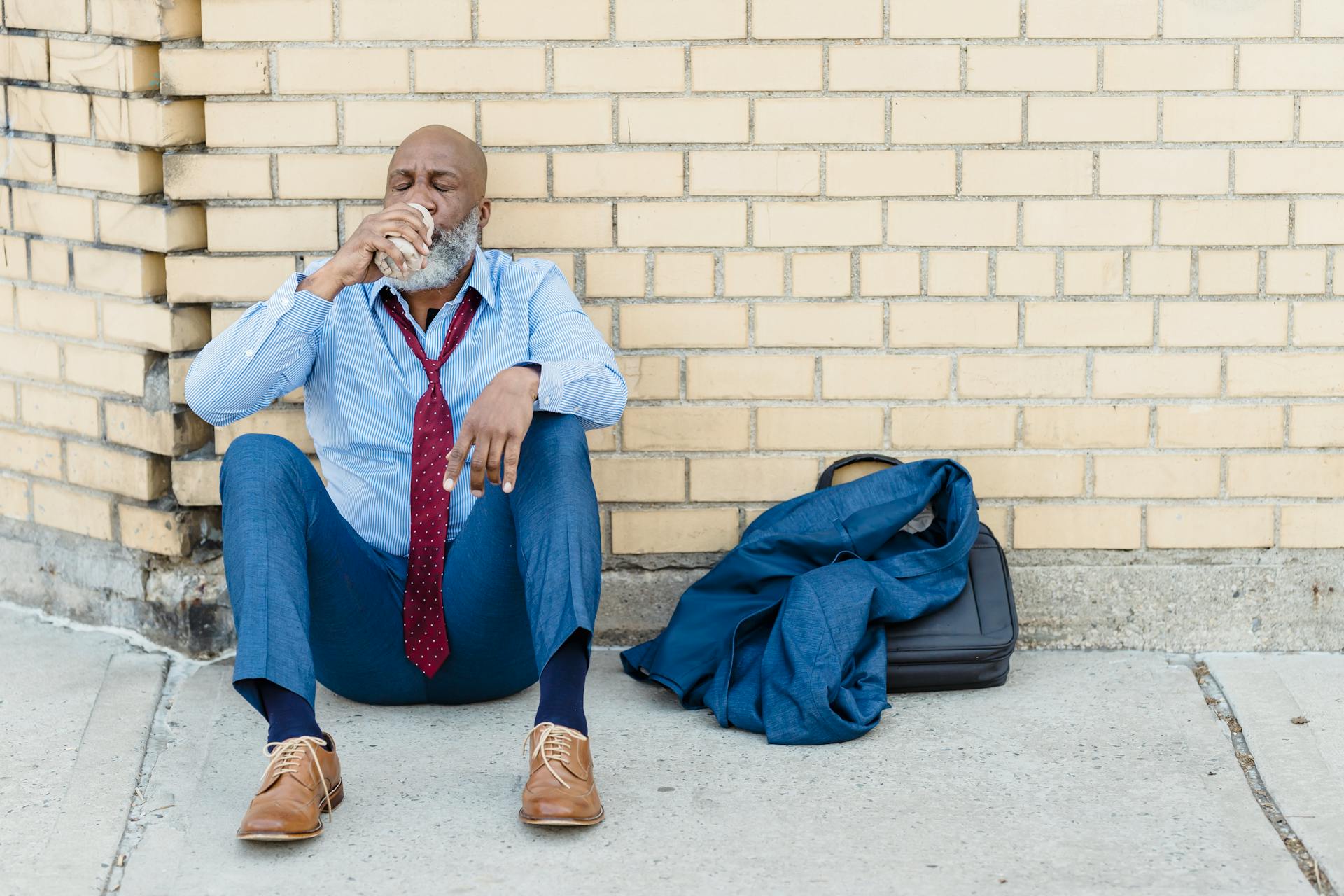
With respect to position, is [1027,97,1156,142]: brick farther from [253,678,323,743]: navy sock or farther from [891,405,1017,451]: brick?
[253,678,323,743]: navy sock

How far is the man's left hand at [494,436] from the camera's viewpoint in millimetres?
2807

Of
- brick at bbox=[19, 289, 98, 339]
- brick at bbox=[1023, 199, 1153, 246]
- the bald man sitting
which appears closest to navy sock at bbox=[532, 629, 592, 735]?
the bald man sitting

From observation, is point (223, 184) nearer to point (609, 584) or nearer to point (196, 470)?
point (196, 470)

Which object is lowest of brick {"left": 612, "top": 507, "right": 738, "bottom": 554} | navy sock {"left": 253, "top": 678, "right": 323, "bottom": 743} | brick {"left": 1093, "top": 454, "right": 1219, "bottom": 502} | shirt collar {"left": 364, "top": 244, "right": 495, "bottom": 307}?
navy sock {"left": 253, "top": 678, "right": 323, "bottom": 743}

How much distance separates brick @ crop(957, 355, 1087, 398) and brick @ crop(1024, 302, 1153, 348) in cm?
5

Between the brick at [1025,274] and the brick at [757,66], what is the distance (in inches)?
24.3

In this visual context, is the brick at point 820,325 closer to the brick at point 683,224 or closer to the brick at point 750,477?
the brick at point 683,224

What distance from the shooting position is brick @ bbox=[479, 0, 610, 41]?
343 centimetres

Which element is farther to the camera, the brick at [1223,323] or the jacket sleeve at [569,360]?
the brick at [1223,323]

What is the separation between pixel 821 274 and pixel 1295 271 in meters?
1.14

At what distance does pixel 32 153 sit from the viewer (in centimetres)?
365

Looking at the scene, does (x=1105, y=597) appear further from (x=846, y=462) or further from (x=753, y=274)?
(x=753, y=274)

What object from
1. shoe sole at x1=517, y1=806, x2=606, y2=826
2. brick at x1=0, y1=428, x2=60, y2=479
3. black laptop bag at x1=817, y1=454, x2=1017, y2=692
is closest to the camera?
shoe sole at x1=517, y1=806, x2=606, y2=826

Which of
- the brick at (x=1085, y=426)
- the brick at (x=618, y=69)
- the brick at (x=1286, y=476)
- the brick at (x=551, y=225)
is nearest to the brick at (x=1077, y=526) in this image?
the brick at (x=1085, y=426)
